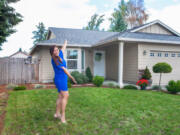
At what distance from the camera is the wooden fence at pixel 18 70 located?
375 inches

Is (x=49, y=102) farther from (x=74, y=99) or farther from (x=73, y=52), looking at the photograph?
(x=73, y=52)

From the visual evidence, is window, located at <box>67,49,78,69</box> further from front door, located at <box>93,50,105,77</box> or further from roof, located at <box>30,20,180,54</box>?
front door, located at <box>93,50,105,77</box>

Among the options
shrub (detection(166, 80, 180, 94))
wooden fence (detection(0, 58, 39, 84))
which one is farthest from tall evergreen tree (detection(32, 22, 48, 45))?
shrub (detection(166, 80, 180, 94))

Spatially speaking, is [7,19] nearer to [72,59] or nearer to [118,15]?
[72,59]

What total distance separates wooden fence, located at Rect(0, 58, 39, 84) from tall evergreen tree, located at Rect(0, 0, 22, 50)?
2.01 m

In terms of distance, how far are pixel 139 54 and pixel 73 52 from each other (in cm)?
Answer: 446

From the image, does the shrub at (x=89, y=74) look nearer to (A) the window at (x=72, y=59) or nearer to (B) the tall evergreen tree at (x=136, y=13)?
(A) the window at (x=72, y=59)

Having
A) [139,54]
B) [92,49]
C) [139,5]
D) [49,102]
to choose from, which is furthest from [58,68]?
[139,5]

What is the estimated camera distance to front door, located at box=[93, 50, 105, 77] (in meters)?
12.1

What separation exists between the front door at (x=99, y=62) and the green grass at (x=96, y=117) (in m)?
6.77

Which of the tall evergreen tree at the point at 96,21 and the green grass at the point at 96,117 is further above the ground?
the tall evergreen tree at the point at 96,21

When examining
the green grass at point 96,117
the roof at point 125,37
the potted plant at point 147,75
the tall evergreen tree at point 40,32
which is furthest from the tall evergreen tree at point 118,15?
the green grass at point 96,117

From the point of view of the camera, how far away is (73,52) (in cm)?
1103

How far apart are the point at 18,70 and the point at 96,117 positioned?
7.76 metres
